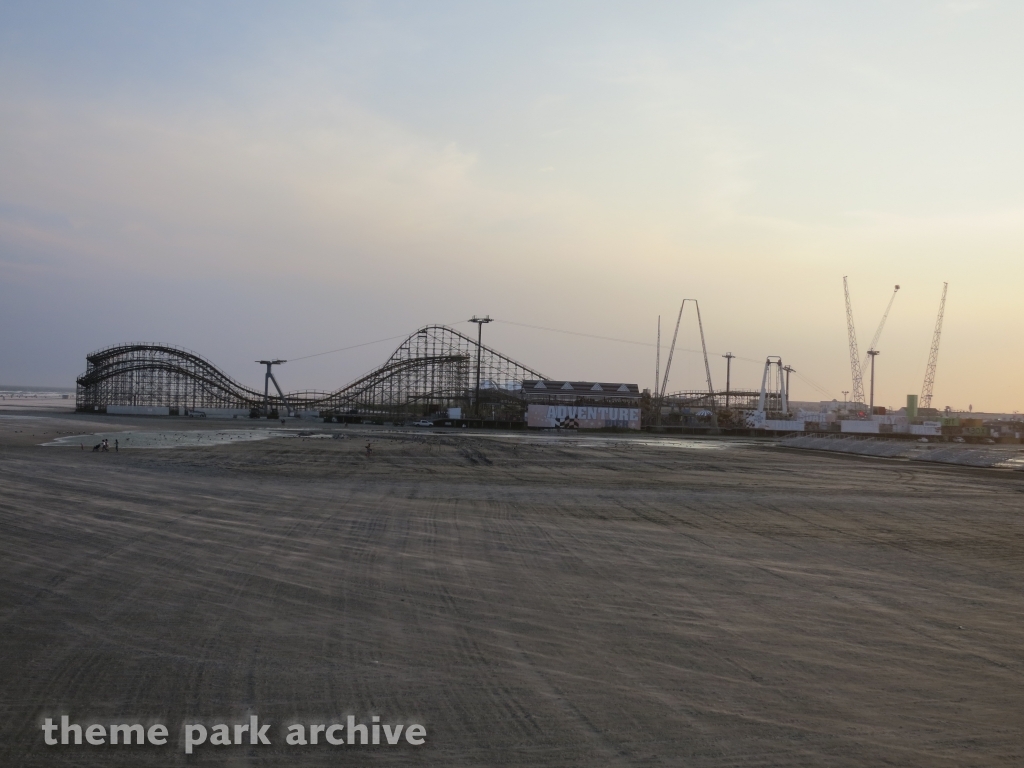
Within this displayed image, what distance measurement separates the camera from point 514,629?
762 cm

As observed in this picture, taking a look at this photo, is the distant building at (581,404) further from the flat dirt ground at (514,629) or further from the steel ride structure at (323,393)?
the flat dirt ground at (514,629)

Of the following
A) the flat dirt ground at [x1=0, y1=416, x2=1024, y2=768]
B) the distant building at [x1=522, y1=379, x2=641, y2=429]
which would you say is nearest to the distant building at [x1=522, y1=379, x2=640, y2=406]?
the distant building at [x1=522, y1=379, x2=641, y2=429]

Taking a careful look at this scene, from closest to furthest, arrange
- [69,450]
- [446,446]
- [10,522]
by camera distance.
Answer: [10,522], [69,450], [446,446]

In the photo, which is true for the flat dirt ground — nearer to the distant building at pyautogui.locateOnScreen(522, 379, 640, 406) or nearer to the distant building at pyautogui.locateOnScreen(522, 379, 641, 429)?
the distant building at pyautogui.locateOnScreen(522, 379, 641, 429)

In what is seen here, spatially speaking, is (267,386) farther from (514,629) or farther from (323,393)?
(514,629)

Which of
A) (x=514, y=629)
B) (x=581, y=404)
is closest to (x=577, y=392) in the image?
(x=581, y=404)

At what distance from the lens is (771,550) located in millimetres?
12781

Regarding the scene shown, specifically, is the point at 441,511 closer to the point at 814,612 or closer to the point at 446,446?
the point at 814,612

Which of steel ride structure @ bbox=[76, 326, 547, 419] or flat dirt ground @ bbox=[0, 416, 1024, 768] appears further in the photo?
steel ride structure @ bbox=[76, 326, 547, 419]

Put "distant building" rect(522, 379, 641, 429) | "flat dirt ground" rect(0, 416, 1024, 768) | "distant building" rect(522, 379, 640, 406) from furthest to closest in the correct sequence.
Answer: "distant building" rect(522, 379, 640, 406) → "distant building" rect(522, 379, 641, 429) → "flat dirt ground" rect(0, 416, 1024, 768)

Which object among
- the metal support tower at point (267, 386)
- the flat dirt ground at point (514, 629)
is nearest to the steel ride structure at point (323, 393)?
the metal support tower at point (267, 386)

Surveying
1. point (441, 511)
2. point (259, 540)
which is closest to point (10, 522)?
point (259, 540)

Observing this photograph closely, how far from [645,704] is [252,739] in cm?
283

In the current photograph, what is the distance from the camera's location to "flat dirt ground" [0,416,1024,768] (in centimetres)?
531
